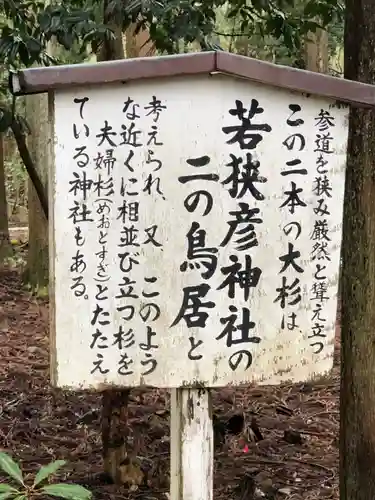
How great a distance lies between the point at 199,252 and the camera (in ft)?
7.35

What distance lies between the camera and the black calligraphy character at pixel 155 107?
2176 millimetres

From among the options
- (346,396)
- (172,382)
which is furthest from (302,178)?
(346,396)

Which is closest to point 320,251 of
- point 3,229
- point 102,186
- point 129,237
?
point 129,237

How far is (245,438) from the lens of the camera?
4312 mm

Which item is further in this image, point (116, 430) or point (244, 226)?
point (116, 430)

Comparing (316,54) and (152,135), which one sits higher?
(316,54)

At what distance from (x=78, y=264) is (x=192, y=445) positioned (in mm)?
722

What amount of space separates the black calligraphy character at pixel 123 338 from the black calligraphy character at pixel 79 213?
0.34m

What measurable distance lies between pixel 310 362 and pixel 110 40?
6.10ft

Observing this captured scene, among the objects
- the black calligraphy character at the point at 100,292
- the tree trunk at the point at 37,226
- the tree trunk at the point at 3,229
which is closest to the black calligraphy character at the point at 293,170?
the black calligraphy character at the point at 100,292

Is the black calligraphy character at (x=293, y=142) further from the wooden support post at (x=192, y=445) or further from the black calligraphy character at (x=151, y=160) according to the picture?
the wooden support post at (x=192, y=445)

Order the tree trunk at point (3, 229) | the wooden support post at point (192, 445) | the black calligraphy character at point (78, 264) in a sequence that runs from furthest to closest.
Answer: the tree trunk at point (3, 229) < the wooden support post at point (192, 445) < the black calligraphy character at point (78, 264)

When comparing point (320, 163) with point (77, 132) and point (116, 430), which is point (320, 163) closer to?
point (77, 132)

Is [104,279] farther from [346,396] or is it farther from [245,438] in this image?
[245,438]
